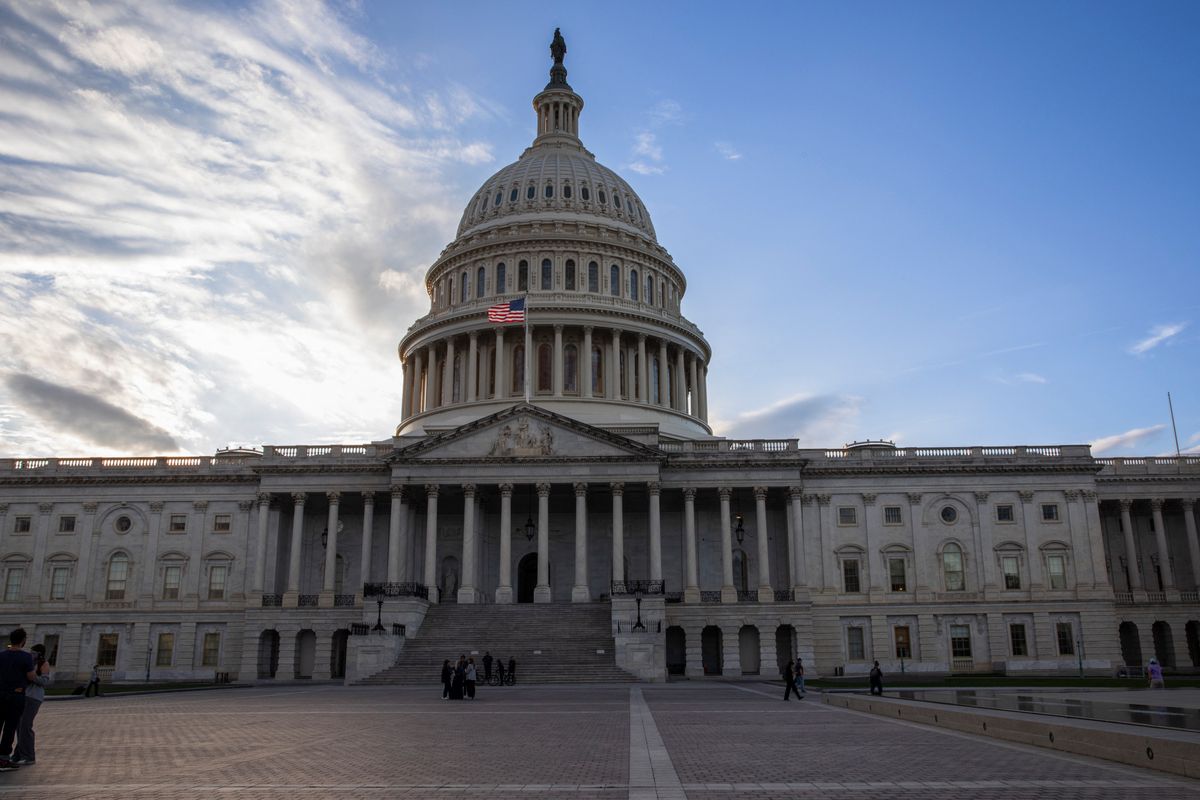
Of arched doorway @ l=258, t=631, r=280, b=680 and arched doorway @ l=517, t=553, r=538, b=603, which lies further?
arched doorway @ l=517, t=553, r=538, b=603

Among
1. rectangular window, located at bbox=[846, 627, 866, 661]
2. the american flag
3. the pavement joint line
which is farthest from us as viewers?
the american flag

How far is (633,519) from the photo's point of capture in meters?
70.6

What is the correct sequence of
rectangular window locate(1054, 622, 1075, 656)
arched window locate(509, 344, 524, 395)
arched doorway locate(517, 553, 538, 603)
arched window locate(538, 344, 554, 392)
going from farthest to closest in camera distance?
arched window locate(509, 344, 524, 395)
arched window locate(538, 344, 554, 392)
arched doorway locate(517, 553, 538, 603)
rectangular window locate(1054, 622, 1075, 656)

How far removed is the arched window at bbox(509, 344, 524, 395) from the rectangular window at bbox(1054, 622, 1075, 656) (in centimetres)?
4378

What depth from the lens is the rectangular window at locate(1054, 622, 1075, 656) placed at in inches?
2579

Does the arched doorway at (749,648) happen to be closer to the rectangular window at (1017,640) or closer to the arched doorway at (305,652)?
the rectangular window at (1017,640)

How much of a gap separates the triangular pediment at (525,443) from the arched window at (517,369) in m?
18.8

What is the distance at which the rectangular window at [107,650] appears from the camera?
2670 inches

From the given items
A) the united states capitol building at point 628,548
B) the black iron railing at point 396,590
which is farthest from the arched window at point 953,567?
the black iron railing at point 396,590

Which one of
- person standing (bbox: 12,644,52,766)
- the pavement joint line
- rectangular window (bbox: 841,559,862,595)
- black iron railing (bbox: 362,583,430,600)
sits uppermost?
rectangular window (bbox: 841,559,862,595)

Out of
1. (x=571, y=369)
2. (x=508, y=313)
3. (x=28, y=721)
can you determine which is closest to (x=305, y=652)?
(x=508, y=313)

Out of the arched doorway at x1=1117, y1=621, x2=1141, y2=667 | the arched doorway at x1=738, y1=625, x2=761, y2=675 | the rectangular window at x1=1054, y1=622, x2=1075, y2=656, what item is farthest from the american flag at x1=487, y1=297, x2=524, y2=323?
the arched doorway at x1=1117, y1=621, x2=1141, y2=667

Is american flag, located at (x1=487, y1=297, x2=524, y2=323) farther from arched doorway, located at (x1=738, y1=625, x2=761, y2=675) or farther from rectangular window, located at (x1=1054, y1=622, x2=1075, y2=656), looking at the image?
rectangular window, located at (x1=1054, y1=622, x2=1075, y2=656)

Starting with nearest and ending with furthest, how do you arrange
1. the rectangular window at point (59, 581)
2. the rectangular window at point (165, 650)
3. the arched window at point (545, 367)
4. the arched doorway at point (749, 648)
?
the arched doorway at point (749, 648) < the rectangular window at point (165, 650) < the rectangular window at point (59, 581) < the arched window at point (545, 367)
